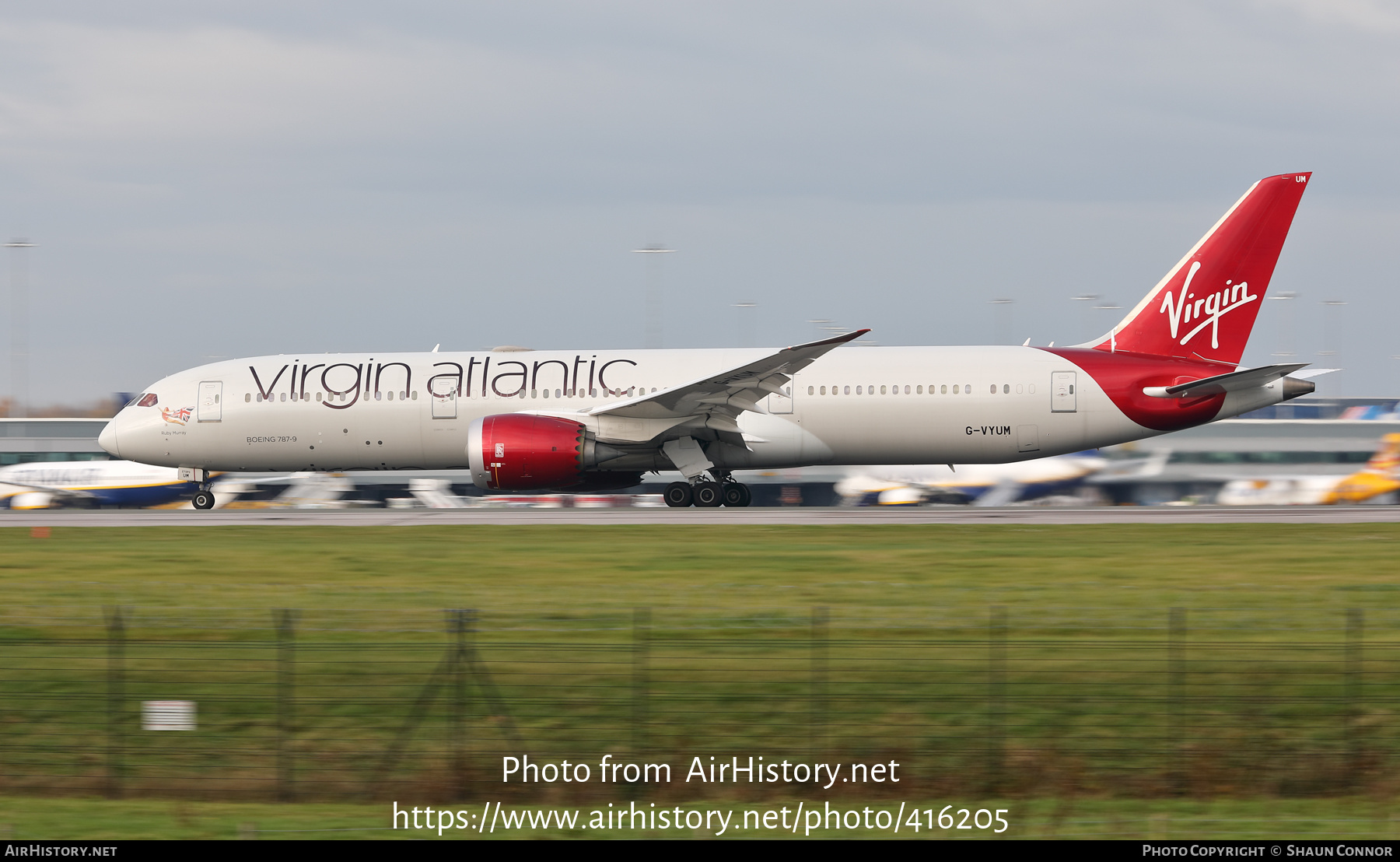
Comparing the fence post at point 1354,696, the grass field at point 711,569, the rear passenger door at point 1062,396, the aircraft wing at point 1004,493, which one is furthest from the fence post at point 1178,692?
the aircraft wing at point 1004,493

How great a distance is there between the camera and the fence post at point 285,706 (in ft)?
31.2

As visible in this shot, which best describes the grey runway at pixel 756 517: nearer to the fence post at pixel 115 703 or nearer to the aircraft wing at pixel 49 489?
the aircraft wing at pixel 49 489

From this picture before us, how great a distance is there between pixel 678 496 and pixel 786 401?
133 inches

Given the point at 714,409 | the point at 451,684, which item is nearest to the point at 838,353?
the point at 714,409

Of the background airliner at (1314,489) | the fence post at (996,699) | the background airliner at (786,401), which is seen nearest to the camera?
the fence post at (996,699)

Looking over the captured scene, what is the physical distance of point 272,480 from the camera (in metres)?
41.6

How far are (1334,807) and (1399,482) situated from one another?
36.0 m

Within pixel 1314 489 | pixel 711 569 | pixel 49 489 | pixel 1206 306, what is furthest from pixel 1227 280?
pixel 49 489

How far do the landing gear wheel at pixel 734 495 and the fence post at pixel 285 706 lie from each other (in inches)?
741

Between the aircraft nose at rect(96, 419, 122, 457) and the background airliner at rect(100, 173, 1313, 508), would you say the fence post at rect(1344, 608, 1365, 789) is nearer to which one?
the background airliner at rect(100, 173, 1313, 508)

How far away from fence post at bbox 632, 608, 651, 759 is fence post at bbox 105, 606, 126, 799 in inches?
145

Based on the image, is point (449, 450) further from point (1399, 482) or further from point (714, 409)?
point (1399, 482)

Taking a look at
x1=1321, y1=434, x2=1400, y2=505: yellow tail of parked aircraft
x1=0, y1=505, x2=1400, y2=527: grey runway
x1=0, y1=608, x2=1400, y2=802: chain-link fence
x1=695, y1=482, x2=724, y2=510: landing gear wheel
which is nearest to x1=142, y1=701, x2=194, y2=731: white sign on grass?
x1=0, y1=608, x2=1400, y2=802: chain-link fence

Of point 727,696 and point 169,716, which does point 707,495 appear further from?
point 169,716
